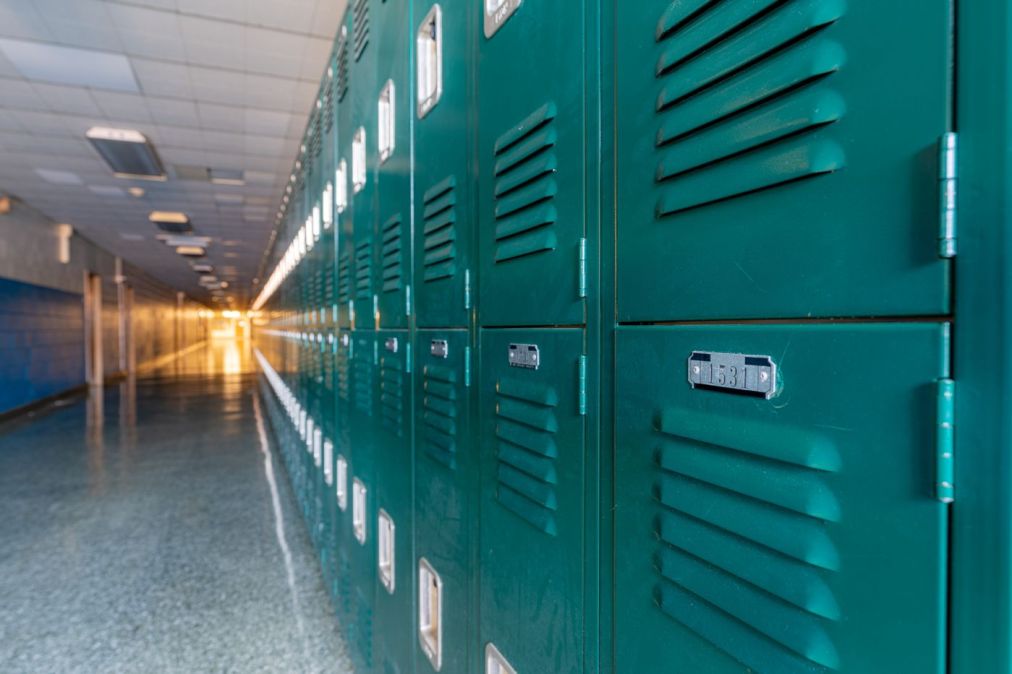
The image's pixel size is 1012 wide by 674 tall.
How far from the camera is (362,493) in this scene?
208 centimetres

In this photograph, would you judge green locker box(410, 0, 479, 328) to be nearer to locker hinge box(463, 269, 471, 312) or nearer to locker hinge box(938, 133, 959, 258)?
locker hinge box(463, 269, 471, 312)

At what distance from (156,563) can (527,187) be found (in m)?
3.23

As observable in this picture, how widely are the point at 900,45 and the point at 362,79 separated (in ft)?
6.51

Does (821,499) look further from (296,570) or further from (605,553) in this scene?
(296,570)

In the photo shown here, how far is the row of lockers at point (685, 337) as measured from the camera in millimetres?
420

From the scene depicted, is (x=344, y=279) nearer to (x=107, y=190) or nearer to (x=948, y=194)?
(x=948, y=194)

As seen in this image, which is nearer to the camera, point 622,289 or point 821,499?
point 821,499

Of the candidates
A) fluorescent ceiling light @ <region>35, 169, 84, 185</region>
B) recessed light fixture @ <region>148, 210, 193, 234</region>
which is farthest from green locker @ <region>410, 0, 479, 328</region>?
recessed light fixture @ <region>148, 210, 193, 234</region>

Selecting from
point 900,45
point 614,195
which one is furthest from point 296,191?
point 900,45

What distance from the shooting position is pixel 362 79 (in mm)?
2053

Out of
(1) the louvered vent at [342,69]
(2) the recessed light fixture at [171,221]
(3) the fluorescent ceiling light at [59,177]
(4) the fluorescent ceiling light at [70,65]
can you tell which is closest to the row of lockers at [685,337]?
(1) the louvered vent at [342,69]

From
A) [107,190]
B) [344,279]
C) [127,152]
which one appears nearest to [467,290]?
[344,279]

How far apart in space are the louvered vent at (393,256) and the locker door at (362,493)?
0.27 m

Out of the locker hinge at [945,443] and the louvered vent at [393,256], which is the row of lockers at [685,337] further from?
the louvered vent at [393,256]
